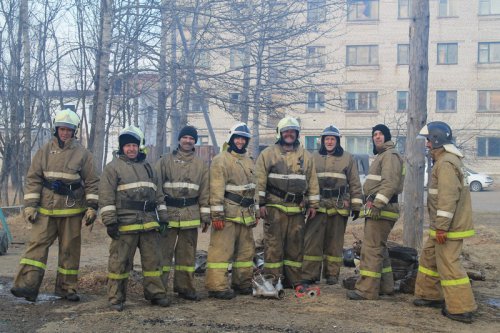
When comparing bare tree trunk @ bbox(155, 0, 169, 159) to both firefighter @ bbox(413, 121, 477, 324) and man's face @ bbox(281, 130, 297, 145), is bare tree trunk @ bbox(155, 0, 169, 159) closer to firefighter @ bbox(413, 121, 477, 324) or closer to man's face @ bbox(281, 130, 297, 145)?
man's face @ bbox(281, 130, 297, 145)

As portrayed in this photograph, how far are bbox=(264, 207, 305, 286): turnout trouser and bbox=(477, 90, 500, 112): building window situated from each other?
3563 cm

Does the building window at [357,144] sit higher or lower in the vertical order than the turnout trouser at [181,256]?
higher

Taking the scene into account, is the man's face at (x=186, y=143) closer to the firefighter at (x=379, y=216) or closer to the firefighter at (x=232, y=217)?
the firefighter at (x=232, y=217)

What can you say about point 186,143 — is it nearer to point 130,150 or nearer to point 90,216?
point 130,150

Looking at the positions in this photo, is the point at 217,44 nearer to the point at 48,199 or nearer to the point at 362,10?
the point at 48,199

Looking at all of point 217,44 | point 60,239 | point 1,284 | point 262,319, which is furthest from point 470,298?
point 217,44

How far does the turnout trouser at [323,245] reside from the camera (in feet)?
27.8

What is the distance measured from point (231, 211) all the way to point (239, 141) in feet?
3.01

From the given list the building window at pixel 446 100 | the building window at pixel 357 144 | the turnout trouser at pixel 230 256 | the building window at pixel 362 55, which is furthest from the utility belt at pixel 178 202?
the building window at pixel 446 100

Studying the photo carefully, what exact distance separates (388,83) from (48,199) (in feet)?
119

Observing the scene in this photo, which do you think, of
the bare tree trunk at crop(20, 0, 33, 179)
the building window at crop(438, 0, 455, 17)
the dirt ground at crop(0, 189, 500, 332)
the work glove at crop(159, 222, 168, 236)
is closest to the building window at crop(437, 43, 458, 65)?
the building window at crop(438, 0, 455, 17)

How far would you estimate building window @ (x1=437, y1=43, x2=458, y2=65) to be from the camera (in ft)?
134

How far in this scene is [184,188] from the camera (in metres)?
7.54

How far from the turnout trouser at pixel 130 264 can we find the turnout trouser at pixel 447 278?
10.1 ft
